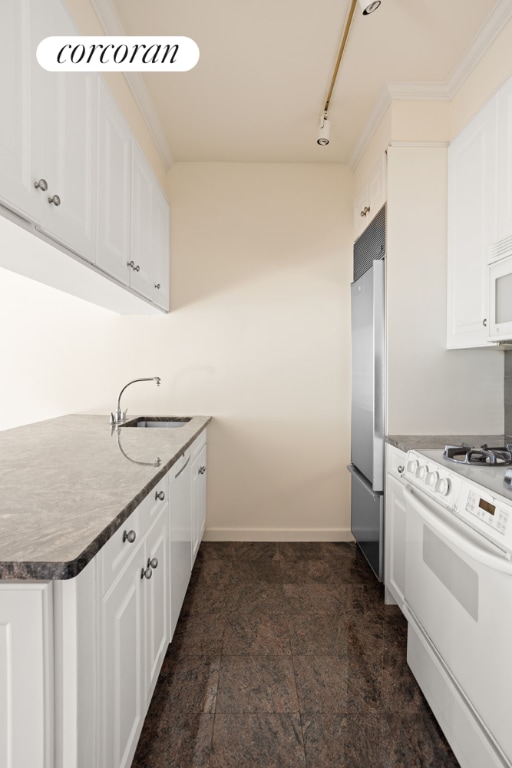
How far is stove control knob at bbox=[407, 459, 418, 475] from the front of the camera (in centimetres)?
186

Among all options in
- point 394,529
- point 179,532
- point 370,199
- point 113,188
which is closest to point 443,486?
point 394,529

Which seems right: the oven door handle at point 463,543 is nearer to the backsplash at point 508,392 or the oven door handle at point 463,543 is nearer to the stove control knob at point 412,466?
the stove control knob at point 412,466

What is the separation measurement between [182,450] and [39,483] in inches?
26.9

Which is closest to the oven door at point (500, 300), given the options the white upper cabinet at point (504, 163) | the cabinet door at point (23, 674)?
the white upper cabinet at point (504, 163)

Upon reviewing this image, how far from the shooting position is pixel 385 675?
5.87 ft

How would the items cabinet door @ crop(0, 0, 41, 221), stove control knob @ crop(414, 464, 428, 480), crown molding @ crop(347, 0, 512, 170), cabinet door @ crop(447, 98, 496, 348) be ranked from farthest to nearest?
cabinet door @ crop(447, 98, 496, 348) → crown molding @ crop(347, 0, 512, 170) → stove control knob @ crop(414, 464, 428, 480) → cabinet door @ crop(0, 0, 41, 221)

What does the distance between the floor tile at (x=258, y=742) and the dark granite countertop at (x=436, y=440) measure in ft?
3.88

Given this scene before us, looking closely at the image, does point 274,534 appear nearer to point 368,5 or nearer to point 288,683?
point 288,683

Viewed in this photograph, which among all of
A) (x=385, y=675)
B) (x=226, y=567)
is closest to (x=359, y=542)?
(x=226, y=567)

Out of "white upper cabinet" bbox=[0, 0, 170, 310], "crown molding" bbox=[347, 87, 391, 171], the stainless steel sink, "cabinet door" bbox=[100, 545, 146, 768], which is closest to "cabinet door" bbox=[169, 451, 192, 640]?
"cabinet door" bbox=[100, 545, 146, 768]

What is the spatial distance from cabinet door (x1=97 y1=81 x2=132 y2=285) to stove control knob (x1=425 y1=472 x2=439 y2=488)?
5.08 feet

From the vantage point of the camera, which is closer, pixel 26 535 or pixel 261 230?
pixel 26 535

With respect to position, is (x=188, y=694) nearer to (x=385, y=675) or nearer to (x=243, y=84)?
(x=385, y=675)

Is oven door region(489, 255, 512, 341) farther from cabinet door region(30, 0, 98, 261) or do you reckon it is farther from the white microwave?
cabinet door region(30, 0, 98, 261)
